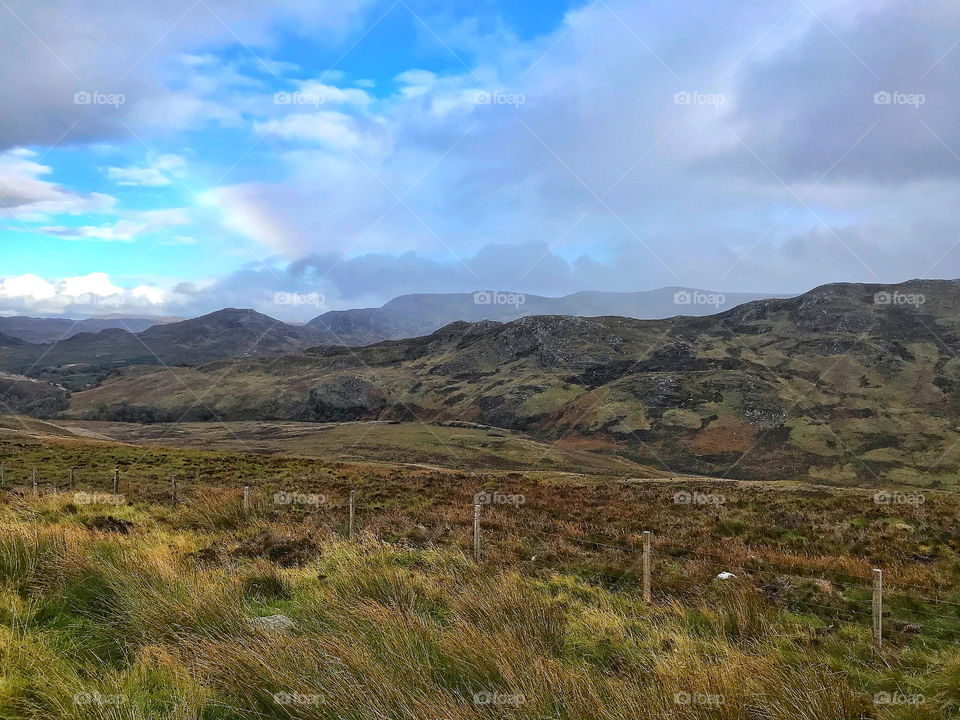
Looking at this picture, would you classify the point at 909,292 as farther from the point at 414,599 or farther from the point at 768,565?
the point at 414,599

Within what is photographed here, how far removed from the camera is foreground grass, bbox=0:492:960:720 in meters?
3.65

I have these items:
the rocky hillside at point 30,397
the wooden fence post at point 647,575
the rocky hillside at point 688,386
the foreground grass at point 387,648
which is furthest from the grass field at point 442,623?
the rocky hillside at point 30,397

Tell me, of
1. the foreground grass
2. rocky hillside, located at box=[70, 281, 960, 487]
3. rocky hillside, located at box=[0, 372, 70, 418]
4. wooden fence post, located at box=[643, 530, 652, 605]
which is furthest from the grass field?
rocky hillside, located at box=[0, 372, 70, 418]

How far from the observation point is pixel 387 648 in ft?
13.9

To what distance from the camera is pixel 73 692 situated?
3814mm

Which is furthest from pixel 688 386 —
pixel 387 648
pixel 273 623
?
pixel 387 648

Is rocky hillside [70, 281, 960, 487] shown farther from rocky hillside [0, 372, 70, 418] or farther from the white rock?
the white rock

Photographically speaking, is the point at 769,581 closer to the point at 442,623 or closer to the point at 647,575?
the point at 647,575

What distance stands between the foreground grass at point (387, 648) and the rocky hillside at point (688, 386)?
67.7 metres

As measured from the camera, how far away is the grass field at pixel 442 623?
372 centimetres

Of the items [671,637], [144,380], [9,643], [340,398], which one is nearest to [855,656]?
[671,637]

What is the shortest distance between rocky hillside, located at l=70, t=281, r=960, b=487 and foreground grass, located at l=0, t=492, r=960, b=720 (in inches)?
2666

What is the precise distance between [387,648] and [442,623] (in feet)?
4.68

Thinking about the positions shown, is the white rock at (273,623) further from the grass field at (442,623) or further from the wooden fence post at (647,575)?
the wooden fence post at (647,575)
